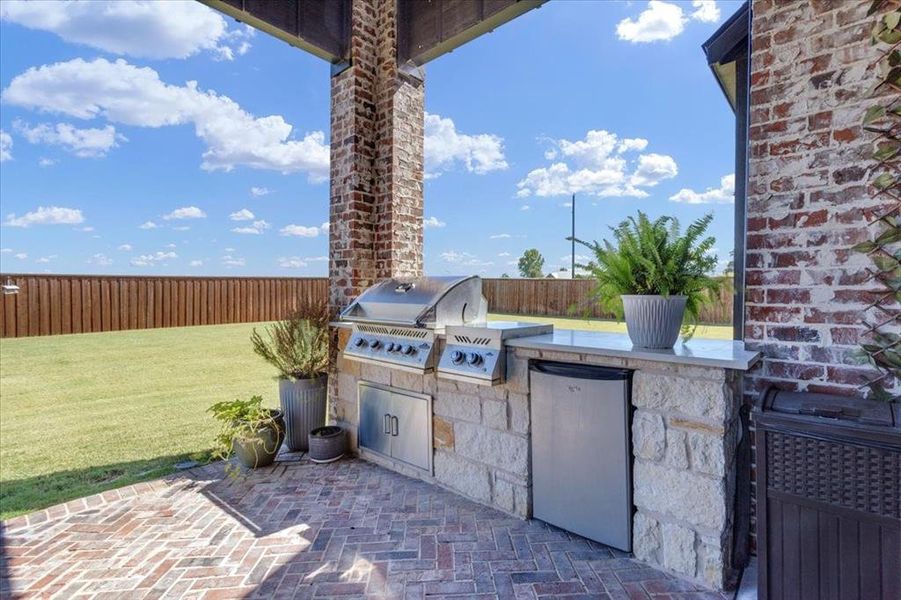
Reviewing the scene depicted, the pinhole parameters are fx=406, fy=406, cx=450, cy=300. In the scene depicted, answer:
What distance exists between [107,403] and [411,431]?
4.51 metres

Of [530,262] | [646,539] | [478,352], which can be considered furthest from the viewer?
[530,262]

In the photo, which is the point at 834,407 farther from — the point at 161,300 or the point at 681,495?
the point at 161,300

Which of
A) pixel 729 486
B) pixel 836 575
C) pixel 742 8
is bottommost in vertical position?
pixel 836 575

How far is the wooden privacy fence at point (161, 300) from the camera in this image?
7082 millimetres

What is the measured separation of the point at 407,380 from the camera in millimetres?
3189

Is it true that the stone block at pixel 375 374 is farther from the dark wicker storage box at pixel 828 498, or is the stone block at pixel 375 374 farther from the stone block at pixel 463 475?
the dark wicker storage box at pixel 828 498

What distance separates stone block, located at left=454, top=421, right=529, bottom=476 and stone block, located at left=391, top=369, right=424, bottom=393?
0.44 m

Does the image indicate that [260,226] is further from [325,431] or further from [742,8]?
[742,8]

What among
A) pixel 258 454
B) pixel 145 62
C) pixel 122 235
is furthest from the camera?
pixel 122 235

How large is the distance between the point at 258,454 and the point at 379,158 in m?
2.78

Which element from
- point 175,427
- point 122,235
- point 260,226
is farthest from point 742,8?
point 122,235

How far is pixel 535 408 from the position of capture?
242 centimetres

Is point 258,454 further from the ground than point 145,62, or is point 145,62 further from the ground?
point 145,62

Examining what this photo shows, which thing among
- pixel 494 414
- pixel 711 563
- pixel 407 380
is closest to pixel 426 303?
pixel 407 380
